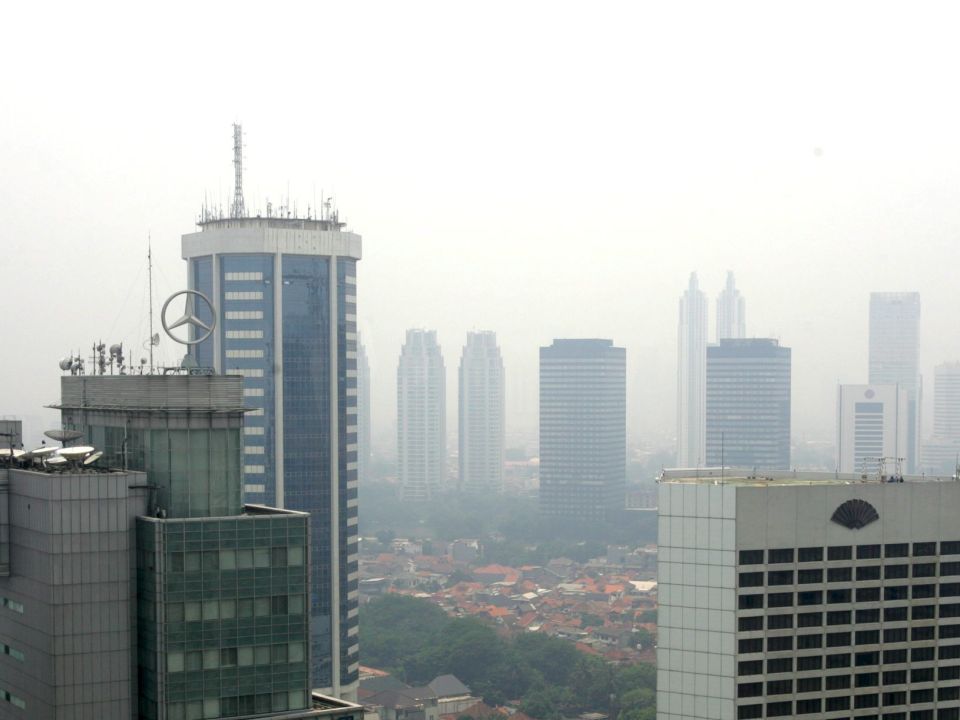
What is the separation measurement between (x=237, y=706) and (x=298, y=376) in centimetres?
8194

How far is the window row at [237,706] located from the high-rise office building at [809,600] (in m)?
24.1

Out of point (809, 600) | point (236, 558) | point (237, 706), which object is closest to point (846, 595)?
point (809, 600)

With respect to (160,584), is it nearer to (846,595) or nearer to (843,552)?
(843,552)

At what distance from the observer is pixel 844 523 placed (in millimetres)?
64000

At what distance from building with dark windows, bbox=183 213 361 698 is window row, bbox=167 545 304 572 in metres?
78.3

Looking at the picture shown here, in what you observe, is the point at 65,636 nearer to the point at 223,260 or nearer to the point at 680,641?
the point at 680,641

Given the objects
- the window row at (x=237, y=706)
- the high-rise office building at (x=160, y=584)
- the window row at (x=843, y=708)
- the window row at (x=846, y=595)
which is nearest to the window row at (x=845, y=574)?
the window row at (x=846, y=595)

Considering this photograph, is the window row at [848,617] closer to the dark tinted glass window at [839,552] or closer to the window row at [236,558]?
the dark tinted glass window at [839,552]

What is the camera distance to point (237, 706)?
45.4 meters

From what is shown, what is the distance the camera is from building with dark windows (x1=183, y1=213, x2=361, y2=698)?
12406 centimetres

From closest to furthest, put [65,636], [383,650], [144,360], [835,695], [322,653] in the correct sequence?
[65,636] < [144,360] < [835,695] < [322,653] < [383,650]

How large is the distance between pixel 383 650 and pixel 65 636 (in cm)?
13352

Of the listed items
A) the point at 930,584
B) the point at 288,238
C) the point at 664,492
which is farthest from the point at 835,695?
the point at 288,238

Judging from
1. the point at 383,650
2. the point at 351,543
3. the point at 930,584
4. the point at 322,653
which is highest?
the point at 930,584
